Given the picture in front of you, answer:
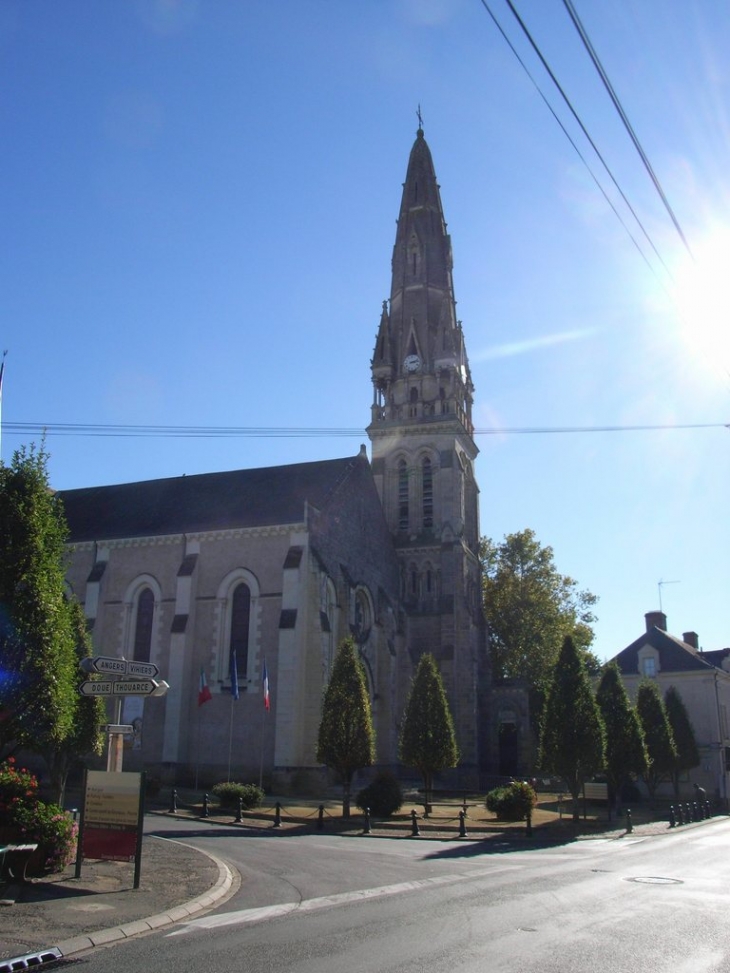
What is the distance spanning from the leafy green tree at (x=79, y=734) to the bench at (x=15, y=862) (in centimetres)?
1083

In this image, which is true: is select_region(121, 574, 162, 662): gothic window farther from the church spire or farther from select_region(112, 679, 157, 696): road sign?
select_region(112, 679, 157, 696): road sign

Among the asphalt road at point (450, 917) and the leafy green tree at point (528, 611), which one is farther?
the leafy green tree at point (528, 611)

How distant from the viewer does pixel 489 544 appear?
5966 centimetres

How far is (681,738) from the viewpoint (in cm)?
4134

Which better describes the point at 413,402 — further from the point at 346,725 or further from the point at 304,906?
the point at 304,906

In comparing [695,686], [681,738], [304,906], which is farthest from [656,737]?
[304,906]

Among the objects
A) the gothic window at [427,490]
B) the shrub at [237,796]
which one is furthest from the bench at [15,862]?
the gothic window at [427,490]

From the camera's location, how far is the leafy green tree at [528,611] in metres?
53.3

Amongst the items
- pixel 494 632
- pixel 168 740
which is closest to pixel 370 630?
pixel 168 740

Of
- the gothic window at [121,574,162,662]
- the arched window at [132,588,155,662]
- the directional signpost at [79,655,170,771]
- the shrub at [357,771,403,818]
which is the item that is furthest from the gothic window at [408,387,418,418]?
the directional signpost at [79,655,170,771]

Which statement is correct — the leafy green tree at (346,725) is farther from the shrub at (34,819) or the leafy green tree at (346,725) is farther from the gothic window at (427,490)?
the gothic window at (427,490)

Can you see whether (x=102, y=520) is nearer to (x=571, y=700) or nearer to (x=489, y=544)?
(x=571, y=700)

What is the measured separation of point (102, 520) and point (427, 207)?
31115mm

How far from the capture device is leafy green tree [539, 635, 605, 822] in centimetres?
2750
